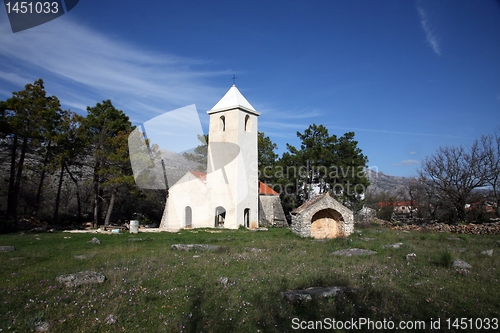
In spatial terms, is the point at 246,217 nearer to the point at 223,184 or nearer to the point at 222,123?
the point at 223,184

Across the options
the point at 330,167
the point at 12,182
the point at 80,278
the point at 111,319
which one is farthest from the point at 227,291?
the point at 330,167

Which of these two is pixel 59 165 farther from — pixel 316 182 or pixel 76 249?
pixel 316 182

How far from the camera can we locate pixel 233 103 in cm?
2591

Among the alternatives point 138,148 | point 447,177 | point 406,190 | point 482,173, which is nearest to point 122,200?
point 138,148

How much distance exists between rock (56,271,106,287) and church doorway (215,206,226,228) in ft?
60.8

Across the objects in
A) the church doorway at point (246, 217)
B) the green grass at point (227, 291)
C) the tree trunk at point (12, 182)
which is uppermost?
the tree trunk at point (12, 182)

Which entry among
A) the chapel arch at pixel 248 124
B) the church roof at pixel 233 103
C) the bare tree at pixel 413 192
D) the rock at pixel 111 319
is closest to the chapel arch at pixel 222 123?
the church roof at pixel 233 103

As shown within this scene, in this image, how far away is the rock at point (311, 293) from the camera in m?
6.49

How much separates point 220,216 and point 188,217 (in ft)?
8.59

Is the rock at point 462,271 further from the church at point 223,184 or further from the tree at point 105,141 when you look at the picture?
the tree at point 105,141

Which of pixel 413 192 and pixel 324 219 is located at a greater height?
pixel 413 192

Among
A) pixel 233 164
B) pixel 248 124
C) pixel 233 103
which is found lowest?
pixel 233 164

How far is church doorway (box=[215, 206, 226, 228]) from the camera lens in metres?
26.2

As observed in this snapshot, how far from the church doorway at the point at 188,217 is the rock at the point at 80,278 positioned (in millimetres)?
18326
